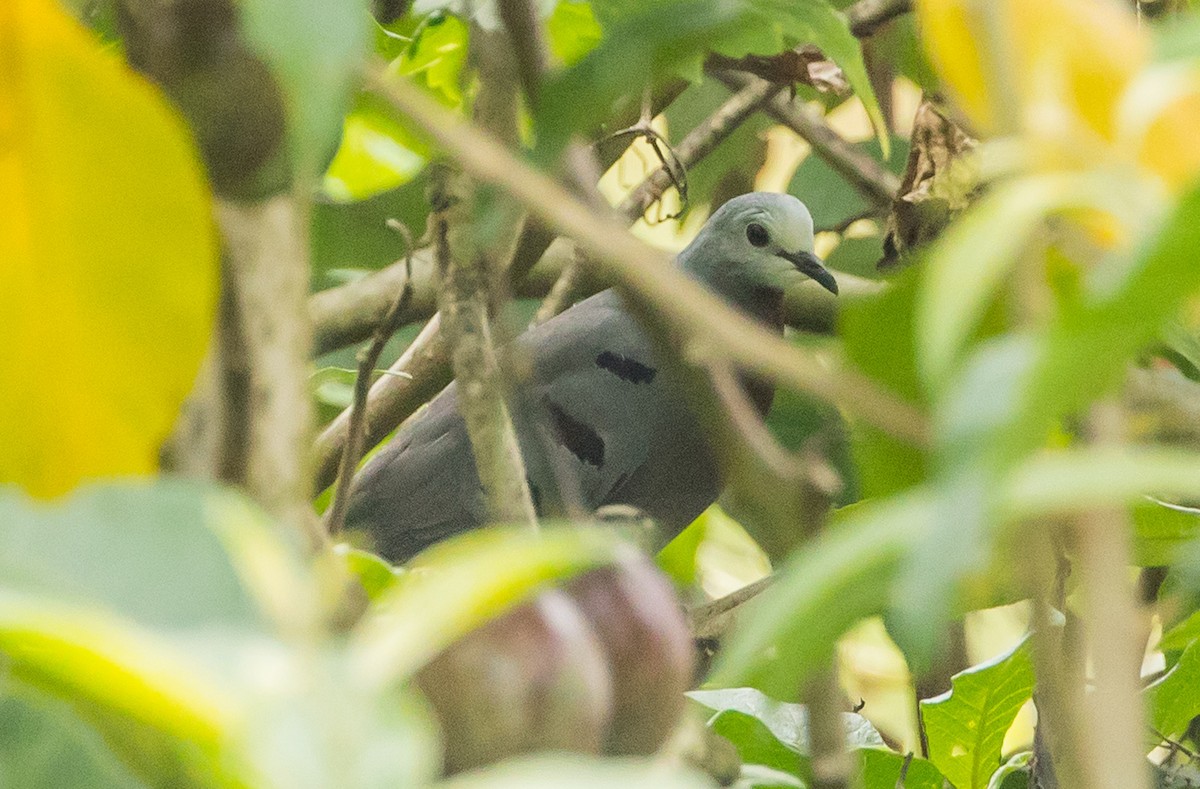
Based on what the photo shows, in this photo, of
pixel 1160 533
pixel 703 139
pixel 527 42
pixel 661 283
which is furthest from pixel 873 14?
pixel 661 283

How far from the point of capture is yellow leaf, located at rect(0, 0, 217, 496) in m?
0.27

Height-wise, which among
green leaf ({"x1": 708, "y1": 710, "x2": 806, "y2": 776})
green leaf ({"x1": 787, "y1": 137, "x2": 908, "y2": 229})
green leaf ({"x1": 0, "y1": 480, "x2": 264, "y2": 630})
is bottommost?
green leaf ({"x1": 787, "y1": 137, "x2": 908, "y2": 229})

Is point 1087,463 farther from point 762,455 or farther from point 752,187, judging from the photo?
point 752,187

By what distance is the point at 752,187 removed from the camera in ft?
5.28

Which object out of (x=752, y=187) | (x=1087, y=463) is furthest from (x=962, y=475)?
(x=752, y=187)

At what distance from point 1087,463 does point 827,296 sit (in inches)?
48.3

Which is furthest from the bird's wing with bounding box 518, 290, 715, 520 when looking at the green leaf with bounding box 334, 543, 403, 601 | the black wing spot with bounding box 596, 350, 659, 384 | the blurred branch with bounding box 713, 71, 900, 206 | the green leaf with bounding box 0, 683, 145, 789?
the green leaf with bounding box 0, 683, 145, 789

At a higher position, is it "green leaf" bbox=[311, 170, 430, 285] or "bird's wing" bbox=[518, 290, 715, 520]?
"green leaf" bbox=[311, 170, 430, 285]

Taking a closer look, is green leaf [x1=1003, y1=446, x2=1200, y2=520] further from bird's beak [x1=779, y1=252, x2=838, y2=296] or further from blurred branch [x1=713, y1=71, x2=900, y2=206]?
bird's beak [x1=779, y1=252, x2=838, y2=296]

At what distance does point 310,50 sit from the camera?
0.21 metres

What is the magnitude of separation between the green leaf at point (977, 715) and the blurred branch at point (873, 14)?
46cm

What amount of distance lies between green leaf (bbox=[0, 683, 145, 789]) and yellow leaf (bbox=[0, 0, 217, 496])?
0.06 m

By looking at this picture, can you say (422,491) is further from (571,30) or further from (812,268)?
(571,30)

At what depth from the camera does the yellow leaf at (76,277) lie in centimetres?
27
